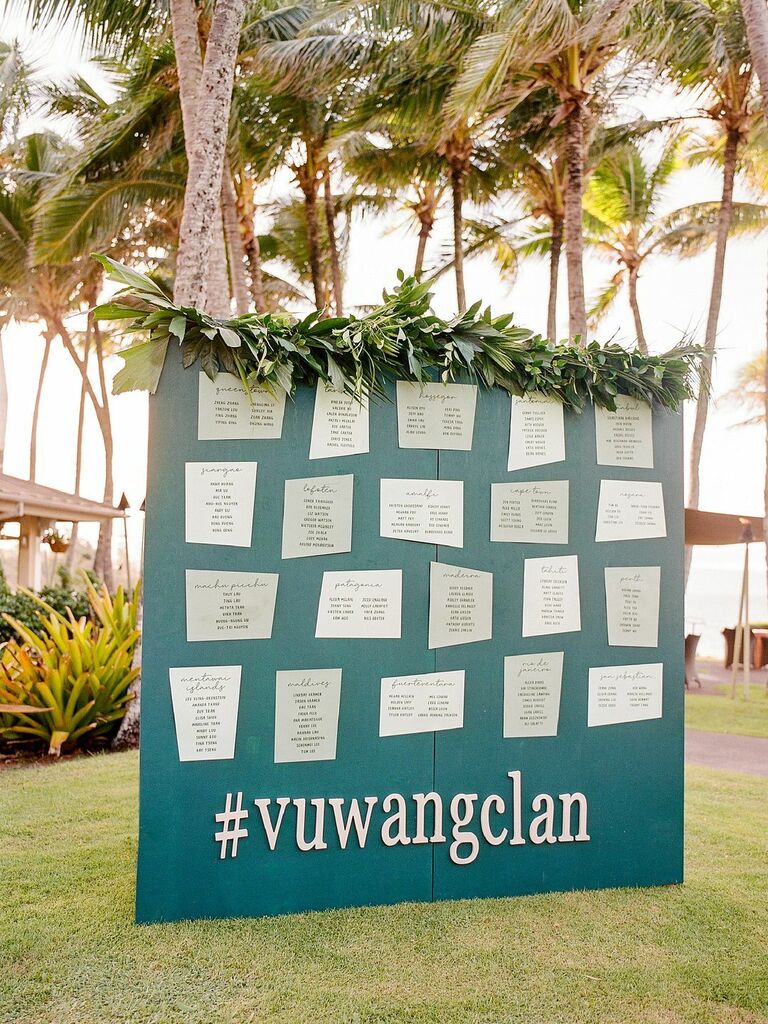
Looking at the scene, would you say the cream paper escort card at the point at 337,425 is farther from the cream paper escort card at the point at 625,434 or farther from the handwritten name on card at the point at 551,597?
the cream paper escort card at the point at 625,434

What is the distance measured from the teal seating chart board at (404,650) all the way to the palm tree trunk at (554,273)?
40.2 ft

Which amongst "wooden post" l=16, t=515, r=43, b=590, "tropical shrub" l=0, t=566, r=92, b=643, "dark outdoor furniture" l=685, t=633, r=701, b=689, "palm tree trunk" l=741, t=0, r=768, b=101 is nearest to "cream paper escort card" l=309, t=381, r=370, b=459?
"palm tree trunk" l=741, t=0, r=768, b=101

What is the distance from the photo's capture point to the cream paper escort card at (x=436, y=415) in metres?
3.28

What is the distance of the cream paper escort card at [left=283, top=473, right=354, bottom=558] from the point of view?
3.14m

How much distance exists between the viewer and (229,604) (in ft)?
10.1

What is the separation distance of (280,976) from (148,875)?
655mm

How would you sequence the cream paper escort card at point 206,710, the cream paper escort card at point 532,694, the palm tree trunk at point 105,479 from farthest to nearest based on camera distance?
the palm tree trunk at point 105,479 < the cream paper escort card at point 532,694 < the cream paper escort card at point 206,710

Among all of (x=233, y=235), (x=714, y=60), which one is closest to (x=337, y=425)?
(x=233, y=235)

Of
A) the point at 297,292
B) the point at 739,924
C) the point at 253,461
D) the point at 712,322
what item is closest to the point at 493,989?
the point at 739,924

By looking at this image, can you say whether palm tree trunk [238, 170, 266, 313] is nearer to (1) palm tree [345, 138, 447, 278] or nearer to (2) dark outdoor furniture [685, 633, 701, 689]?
(1) palm tree [345, 138, 447, 278]

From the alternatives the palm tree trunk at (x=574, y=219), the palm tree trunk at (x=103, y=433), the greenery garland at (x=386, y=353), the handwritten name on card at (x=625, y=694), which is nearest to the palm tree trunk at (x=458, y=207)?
the palm tree trunk at (x=574, y=219)

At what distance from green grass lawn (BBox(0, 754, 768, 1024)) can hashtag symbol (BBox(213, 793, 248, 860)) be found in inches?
10.5

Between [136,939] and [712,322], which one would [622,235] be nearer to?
[712,322]

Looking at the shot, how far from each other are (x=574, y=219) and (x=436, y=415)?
27.3 feet
